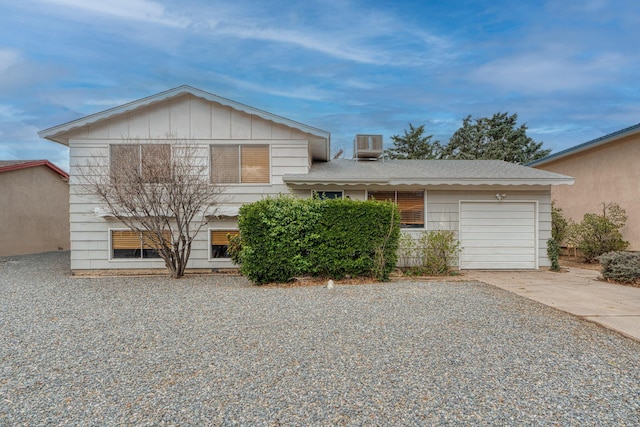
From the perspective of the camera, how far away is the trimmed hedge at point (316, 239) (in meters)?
7.87

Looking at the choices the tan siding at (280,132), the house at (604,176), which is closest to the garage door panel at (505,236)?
the house at (604,176)

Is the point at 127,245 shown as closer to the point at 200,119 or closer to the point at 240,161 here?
the point at 240,161

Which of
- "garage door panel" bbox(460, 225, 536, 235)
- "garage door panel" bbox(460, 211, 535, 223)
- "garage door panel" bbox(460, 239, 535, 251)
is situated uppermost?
"garage door panel" bbox(460, 211, 535, 223)

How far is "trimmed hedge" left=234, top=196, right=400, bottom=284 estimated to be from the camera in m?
7.87

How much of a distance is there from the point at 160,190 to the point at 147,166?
0.64 metres

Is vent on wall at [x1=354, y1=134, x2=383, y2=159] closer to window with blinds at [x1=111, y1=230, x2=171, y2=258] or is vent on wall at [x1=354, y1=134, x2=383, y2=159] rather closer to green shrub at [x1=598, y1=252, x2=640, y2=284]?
green shrub at [x1=598, y1=252, x2=640, y2=284]

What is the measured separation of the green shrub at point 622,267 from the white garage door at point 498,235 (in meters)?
2.01

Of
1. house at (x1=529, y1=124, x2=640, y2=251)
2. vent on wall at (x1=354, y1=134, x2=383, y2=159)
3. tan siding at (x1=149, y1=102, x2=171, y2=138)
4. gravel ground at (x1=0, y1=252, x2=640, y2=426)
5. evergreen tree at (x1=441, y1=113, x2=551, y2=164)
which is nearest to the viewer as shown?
gravel ground at (x1=0, y1=252, x2=640, y2=426)

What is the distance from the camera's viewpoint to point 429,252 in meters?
9.51

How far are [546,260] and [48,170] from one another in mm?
21135

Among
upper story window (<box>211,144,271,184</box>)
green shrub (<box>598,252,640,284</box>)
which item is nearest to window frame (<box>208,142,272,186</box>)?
upper story window (<box>211,144,271,184</box>)

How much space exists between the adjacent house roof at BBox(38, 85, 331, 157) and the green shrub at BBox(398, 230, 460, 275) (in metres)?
4.02

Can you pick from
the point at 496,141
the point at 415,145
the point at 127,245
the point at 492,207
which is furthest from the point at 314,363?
the point at 496,141

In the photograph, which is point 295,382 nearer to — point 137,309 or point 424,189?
point 137,309
